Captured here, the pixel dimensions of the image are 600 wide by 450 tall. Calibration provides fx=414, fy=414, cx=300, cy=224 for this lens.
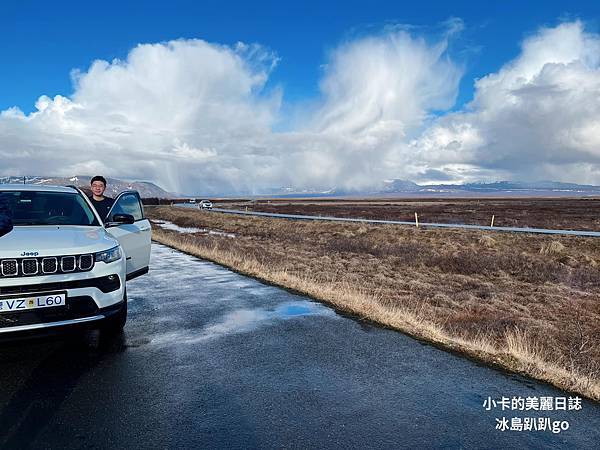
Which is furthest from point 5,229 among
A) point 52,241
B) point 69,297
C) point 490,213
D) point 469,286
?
point 490,213

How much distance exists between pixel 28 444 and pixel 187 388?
4.61ft

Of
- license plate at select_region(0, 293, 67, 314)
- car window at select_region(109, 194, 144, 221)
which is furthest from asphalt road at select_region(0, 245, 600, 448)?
car window at select_region(109, 194, 144, 221)

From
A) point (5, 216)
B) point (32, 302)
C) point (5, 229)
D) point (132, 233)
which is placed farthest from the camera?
point (132, 233)

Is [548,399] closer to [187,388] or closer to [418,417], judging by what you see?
[418,417]

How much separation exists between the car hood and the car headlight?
0.17 feet

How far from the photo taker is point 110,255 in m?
5.16

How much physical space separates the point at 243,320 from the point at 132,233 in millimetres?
2486

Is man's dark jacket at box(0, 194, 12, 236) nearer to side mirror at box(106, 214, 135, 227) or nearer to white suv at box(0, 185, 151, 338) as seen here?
white suv at box(0, 185, 151, 338)

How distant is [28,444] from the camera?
311 cm

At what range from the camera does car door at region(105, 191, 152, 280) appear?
269 inches

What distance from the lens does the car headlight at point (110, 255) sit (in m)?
4.96

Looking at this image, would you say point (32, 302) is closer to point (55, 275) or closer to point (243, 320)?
point (55, 275)

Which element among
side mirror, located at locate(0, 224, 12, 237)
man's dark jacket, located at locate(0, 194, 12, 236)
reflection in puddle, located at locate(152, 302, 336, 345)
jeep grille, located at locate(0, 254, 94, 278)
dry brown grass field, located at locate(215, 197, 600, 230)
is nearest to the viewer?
jeep grille, located at locate(0, 254, 94, 278)

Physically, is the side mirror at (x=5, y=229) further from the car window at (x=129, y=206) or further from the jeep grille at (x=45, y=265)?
the car window at (x=129, y=206)
